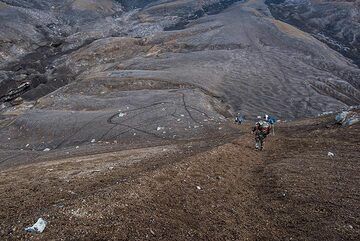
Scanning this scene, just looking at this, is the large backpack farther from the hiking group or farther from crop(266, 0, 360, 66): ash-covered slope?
crop(266, 0, 360, 66): ash-covered slope

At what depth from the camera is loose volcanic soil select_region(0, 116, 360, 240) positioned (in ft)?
31.1

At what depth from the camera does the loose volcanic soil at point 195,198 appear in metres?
9.48

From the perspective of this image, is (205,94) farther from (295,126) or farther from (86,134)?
(295,126)

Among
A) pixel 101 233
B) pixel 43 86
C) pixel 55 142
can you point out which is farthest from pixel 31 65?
pixel 101 233

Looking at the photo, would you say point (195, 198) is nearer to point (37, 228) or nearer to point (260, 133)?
point (37, 228)

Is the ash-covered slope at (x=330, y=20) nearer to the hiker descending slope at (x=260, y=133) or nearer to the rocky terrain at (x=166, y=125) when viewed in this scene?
the rocky terrain at (x=166, y=125)

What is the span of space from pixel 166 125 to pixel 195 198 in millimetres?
17468

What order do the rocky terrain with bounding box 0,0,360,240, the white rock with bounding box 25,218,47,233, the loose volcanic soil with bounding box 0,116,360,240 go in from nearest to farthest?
the white rock with bounding box 25,218,47,233 < the loose volcanic soil with bounding box 0,116,360,240 < the rocky terrain with bounding box 0,0,360,240

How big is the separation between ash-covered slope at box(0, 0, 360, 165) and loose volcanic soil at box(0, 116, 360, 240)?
1044 cm

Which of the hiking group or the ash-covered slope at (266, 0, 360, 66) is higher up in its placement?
the hiking group

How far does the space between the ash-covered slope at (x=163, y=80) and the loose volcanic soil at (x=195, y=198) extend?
411 inches

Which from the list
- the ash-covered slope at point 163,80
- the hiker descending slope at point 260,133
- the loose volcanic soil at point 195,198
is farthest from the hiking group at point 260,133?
the ash-covered slope at point 163,80

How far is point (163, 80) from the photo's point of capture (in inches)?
1850

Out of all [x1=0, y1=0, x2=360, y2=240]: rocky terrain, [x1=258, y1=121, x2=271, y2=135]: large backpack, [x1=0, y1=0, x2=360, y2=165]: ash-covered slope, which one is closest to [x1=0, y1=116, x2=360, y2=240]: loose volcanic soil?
[x1=0, y1=0, x2=360, y2=240]: rocky terrain
